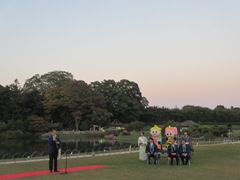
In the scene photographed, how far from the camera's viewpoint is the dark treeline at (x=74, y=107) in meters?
59.0

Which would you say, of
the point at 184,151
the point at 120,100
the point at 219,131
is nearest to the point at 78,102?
the point at 120,100

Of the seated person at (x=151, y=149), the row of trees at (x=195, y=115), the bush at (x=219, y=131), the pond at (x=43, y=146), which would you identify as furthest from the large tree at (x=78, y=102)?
the seated person at (x=151, y=149)

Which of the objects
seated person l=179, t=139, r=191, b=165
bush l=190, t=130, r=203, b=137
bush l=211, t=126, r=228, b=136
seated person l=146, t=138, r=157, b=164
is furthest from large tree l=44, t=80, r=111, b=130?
seated person l=179, t=139, r=191, b=165

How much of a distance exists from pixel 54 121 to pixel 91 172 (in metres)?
56.0

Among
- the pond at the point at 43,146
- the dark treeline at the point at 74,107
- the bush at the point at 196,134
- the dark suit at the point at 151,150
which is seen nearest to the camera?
the dark suit at the point at 151,150

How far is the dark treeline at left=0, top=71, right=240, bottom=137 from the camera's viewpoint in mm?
59000

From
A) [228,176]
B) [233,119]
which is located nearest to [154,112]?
[233,119]

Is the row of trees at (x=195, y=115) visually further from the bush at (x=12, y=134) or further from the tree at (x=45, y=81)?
the bush at (x=12, y=134)

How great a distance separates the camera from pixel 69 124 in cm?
6456

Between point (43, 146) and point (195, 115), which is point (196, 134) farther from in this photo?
point (195, 115)

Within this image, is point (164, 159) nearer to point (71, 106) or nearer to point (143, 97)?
point (71, 106)

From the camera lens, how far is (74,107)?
58.9 meters

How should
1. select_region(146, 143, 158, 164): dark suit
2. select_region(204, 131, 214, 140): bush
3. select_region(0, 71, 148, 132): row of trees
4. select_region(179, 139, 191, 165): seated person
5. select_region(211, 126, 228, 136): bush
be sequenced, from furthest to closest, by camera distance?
1. select_region(0, 71, 148, 132): row of trees
2. select_region(211, 126, 228, 136): bush
3. select_region(204, 131, 214, 140): bush
4. select_region(146, 143, 158, 164): dark suit
5. select_region(179, 139, 191, 165): seated person

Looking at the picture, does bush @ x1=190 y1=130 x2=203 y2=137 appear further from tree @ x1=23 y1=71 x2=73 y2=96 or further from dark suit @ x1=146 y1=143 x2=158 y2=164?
tree @ x1=23 y1=71 x2=73 y2=96
